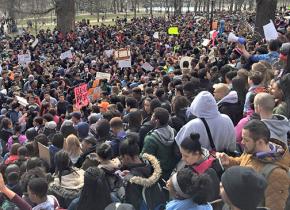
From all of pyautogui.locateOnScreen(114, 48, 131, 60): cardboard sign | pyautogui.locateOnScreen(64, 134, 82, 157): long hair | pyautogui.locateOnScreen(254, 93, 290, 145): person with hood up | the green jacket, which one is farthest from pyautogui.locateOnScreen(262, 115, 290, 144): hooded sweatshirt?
pyautogui.locateOnScreen(114, 48, 131, 60): cardboard sign

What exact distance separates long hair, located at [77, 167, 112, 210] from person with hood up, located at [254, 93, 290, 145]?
65.0 inches

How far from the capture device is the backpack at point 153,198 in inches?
172

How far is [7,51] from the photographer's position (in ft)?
89.7

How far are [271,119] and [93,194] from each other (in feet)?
6.10

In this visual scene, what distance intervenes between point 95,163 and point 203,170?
1444mm

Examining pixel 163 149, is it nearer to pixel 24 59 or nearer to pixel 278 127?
pixel 278 127

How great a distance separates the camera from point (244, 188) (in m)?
3.09

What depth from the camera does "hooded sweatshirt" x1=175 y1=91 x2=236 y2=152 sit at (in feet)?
16.0

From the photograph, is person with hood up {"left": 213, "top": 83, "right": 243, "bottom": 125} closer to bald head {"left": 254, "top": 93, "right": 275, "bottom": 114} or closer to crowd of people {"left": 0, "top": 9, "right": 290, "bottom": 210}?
crowd of people {"left": 0, "top": 9, "right": 290, "bottom": 210}

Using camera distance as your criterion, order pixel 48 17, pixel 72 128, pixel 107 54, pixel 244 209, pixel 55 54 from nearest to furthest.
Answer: pixel 244 209 → pixel 72 128 → pixel 107 54 → pixel 55 54 → pixel 48 17

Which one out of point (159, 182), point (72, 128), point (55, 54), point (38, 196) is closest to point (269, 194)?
point (159, 182)

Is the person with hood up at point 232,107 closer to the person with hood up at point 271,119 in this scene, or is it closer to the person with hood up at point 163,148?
the person with hood up at point 163,148

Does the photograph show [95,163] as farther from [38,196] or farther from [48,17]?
[48,17]

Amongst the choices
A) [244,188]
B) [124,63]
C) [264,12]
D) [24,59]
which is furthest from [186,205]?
[264,12]
